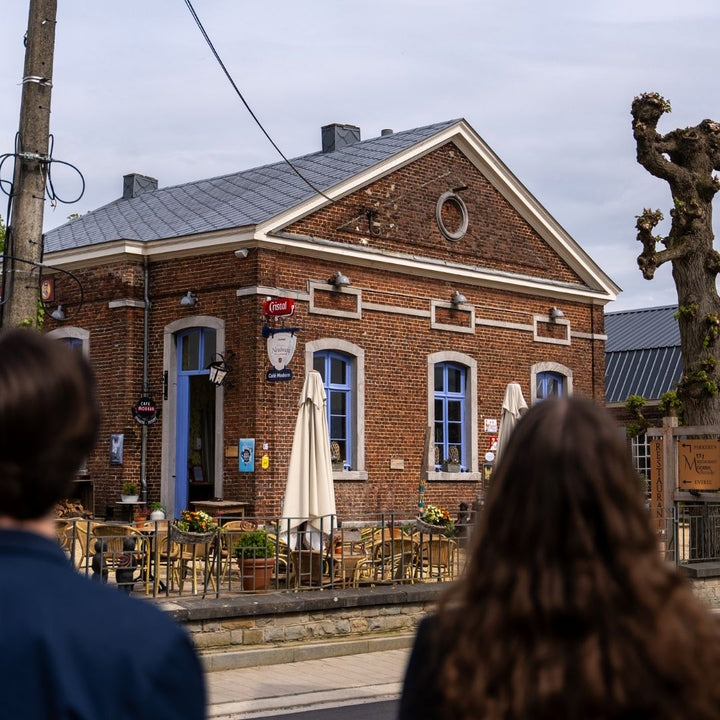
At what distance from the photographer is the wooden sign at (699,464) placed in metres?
15.7

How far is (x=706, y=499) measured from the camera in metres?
15.7

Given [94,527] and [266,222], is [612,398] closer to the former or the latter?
[266,222]

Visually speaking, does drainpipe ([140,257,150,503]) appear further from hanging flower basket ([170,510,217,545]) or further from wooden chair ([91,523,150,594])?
wooden chair ([91,523,150,594])

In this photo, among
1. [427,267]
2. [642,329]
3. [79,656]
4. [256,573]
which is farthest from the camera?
[642,329]

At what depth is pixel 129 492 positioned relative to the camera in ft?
63.7

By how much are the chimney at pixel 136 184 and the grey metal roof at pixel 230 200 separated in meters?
2.26

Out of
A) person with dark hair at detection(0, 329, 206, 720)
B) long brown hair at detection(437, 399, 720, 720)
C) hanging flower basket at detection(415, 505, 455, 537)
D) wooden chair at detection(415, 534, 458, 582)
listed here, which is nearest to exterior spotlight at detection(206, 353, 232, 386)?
hanging flower basket at detection(415, 505, 455, 537)

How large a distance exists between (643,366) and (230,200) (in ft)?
58.5

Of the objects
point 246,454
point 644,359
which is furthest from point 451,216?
point 644,359

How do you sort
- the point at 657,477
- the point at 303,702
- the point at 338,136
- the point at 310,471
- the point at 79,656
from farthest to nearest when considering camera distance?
1. the point at 338,136
2. the point at 657,477
3. the point at 310,471
4. the point at 303,702
5. the point at 79,656

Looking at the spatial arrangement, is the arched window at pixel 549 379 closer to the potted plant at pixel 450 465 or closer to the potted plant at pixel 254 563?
the potted plant at pixel 450 465

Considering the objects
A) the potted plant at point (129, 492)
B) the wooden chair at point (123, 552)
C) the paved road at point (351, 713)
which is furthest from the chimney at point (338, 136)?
the paved road at point (351, 713)

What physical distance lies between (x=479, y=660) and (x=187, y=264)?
18.2 metres

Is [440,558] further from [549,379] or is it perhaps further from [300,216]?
[549,379]
